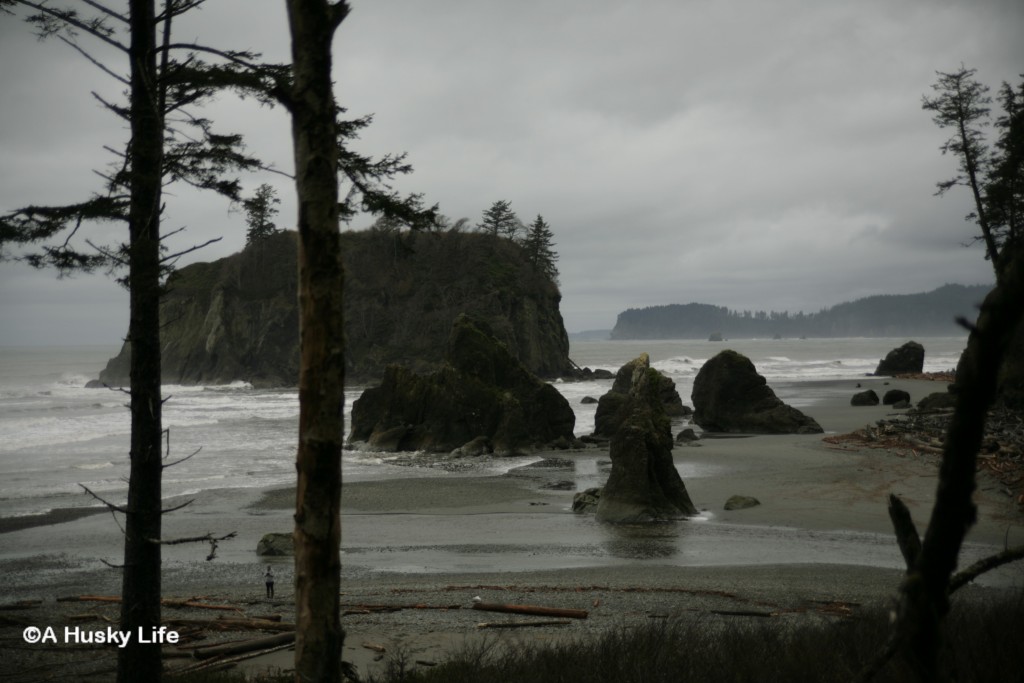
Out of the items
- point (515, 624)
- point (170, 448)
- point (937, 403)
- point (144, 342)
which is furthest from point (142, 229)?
point (937, 403)

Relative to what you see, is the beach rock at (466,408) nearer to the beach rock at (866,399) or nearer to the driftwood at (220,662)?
the beach rock at (866,399)

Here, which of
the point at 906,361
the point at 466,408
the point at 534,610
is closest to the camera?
the point at 534,610

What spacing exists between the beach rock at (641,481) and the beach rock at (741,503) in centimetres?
85

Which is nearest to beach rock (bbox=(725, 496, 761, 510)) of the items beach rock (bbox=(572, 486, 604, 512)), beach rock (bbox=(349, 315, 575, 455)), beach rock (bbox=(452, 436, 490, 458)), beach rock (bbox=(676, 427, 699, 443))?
beach rock (bbox=(572, 486, 604, 512))

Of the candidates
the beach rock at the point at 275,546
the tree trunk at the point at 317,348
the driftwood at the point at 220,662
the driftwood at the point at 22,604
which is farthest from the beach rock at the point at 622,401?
the tree trunk at the point at 317,348

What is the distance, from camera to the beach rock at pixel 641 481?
15016mm

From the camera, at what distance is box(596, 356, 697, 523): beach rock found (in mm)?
15016

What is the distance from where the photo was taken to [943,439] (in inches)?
844

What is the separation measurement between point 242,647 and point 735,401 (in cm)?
2698

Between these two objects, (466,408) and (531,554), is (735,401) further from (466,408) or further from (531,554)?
(531,554)

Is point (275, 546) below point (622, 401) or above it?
below

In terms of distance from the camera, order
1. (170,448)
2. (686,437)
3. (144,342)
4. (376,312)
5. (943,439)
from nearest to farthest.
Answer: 1. (144,342)
2. (943,439)
3. (686,437)
4. (170,448)
5. (376,312)

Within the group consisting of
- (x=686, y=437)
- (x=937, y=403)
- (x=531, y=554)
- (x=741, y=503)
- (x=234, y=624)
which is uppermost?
(x=937, y=403)

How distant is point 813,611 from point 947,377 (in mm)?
48385
